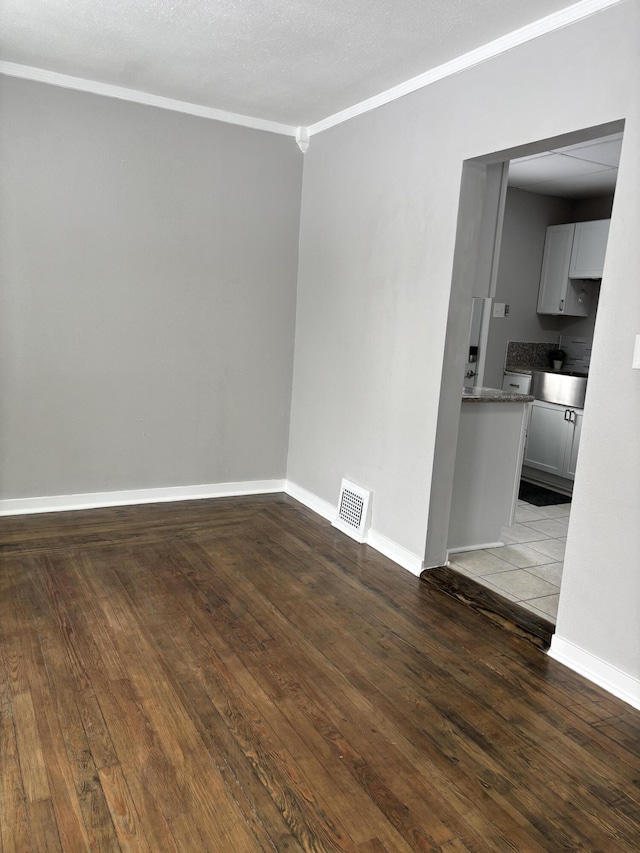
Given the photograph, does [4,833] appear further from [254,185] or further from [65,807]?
[254,185]

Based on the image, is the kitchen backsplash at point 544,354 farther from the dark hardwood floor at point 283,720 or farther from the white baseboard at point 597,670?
the white baseboard at point 597,670

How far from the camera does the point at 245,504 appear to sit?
185 inches

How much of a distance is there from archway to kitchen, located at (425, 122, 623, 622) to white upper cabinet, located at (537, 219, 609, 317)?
0.14ft

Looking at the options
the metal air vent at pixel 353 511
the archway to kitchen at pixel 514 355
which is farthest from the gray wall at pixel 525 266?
the metal air vent at pixel 353 511

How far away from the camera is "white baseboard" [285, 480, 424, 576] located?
3.67 metres

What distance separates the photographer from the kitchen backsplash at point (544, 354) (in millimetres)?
6344

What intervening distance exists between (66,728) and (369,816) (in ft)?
3.31

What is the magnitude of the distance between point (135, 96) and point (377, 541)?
3.09 metres

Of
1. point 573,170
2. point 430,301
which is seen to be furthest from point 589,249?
point 430,301

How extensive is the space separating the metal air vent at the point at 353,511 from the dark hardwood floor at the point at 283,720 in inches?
18.8

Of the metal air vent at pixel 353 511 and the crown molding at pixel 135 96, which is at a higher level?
the crown molding at pixel 135 96

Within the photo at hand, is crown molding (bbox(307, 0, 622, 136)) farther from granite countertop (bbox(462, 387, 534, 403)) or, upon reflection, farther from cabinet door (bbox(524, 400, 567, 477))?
cabinet door (bbox(524, 400, 567, 477))

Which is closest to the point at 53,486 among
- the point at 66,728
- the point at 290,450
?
the point at 290,450

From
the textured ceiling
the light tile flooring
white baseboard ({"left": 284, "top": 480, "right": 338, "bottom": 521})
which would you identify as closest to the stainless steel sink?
the light tile flooring
